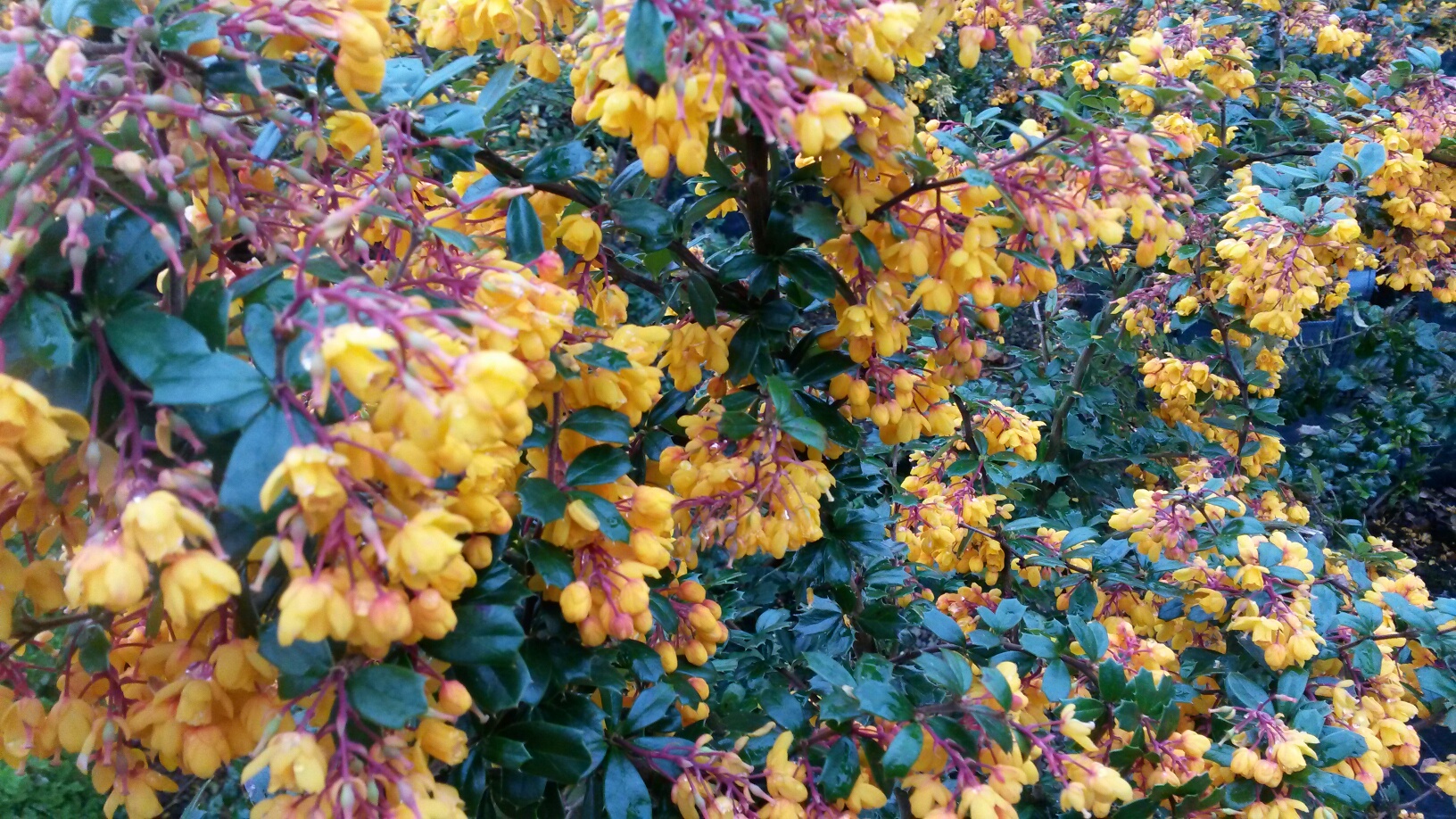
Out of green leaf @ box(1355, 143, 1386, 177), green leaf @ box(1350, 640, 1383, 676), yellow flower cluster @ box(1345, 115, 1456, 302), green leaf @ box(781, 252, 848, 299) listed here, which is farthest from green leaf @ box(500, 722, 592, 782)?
yellow flower cluster @ box(1345, 115, 1456, 302)

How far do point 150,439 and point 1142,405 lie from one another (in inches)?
118

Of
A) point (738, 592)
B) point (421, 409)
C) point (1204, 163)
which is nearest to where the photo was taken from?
point (421, 409)

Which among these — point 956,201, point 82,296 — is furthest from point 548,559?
point 956,201

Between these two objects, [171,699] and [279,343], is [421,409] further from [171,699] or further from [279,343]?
[171,699]

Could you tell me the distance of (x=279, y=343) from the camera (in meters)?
0.64

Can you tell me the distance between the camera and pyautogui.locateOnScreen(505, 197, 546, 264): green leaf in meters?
0.94

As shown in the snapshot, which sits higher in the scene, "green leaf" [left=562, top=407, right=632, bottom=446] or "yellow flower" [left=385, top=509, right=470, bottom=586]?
"yellow flower" [left=385, top=509, right=470, bottom=586]

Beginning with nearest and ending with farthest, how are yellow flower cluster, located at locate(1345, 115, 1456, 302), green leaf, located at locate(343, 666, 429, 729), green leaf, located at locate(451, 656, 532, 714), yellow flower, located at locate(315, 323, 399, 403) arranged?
yellow flower, located at locate(315, 323, 399, 403), green leaf, located at locate(343, 666, 429, 729), green leaf, located at locate(451, 656, 532, 714), yellow flower cluster, located at locate(1345, 115, 1456, 302)

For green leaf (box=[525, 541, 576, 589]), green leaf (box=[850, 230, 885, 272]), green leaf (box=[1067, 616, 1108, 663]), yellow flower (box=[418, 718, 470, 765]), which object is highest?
green leaf (box=[850, 230, 885, 272])

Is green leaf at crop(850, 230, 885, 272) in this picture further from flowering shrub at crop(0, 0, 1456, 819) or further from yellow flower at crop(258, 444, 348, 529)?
yellow flower at crop(258, 444, 348, 529)

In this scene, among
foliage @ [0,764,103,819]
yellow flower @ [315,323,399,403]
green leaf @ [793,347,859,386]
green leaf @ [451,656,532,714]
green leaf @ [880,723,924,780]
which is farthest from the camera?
foliage @ [0,764,103,819]

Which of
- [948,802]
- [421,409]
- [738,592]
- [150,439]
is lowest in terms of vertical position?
[738,592]

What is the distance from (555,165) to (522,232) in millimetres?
131

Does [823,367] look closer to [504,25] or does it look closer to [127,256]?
[504,25]
